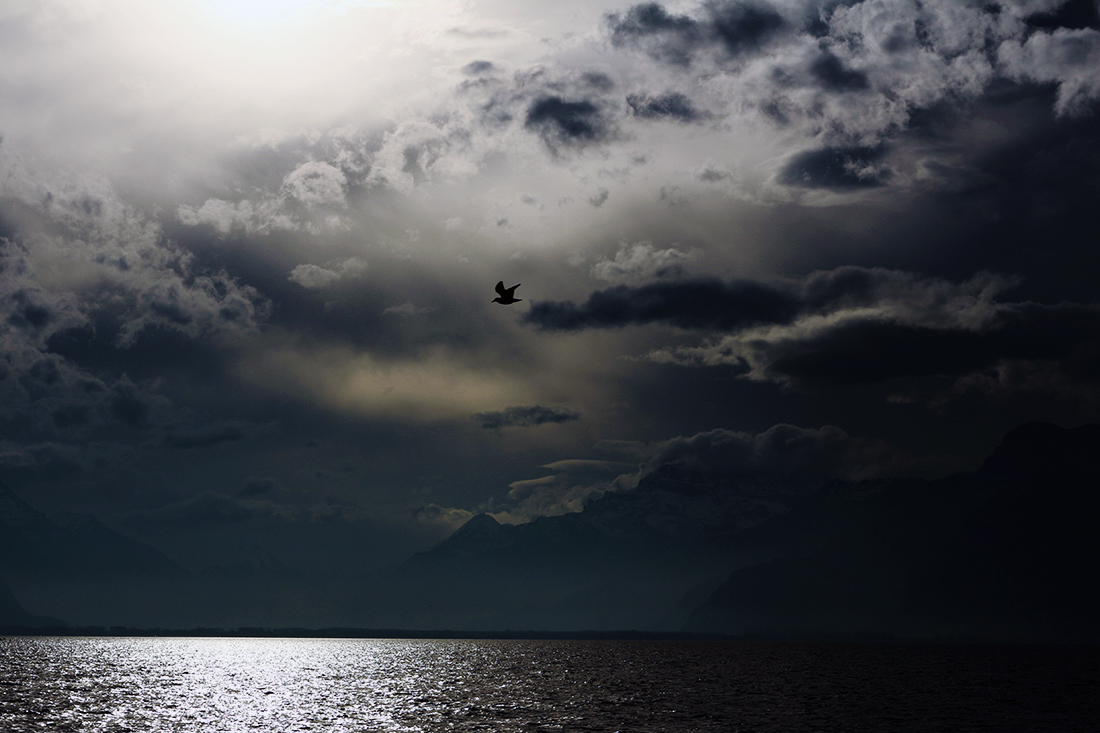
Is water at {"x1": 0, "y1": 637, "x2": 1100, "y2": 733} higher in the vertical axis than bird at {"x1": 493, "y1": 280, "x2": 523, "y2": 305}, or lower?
lower

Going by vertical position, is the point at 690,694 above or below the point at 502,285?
below

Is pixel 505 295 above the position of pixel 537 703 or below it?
Answer: above

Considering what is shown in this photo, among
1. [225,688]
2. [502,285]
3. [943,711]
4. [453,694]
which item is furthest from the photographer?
[225,688]

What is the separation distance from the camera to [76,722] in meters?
82.6

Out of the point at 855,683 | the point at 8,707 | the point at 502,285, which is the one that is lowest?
the point at 855,683

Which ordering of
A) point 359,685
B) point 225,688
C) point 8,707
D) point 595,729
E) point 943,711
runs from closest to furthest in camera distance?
point 595,729, point 8,707, point 943,711, point 225,688, point 359,685

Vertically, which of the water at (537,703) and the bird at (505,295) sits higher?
the bird at (505,295)

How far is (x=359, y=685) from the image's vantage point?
476 feet

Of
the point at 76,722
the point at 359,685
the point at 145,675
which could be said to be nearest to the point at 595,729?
the point at 76,722

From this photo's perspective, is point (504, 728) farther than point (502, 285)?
Yes

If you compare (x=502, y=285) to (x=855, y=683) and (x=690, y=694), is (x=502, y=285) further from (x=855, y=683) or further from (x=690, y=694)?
(x=855, y=683)

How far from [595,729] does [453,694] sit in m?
47.5

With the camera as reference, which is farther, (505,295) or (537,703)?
(537,703)

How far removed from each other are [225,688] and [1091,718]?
389 feet
